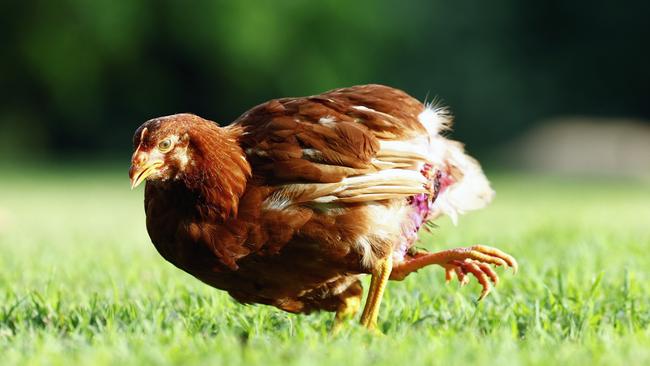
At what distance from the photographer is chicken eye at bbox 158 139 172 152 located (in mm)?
3407

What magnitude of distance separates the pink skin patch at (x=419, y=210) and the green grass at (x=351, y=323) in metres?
0.28

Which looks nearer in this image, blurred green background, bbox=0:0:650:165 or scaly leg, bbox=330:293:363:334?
scaly leg, bbox=330:293:363:334

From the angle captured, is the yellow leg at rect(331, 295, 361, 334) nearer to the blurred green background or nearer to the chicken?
the chicken

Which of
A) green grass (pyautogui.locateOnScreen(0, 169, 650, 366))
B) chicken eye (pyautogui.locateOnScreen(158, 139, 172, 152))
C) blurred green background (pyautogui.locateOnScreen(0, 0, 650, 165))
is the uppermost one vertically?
blurred green background (pyautogui.locateOnScreen(0, 0, 650, 165))

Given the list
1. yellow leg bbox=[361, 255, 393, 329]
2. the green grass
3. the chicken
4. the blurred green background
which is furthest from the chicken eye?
the blurred green background

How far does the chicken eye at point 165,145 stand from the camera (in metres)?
3.41

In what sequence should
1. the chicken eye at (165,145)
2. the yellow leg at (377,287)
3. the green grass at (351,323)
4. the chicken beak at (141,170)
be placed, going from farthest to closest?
the yellow leg at (377,287) → the chicken eye at (165,145) → the chicken beak at (141,170) → the green grass at (351,323)

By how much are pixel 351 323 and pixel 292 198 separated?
1.71 ft

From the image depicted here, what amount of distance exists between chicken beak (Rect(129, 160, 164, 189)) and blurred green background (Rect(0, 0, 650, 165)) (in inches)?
634

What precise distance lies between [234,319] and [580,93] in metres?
20.6

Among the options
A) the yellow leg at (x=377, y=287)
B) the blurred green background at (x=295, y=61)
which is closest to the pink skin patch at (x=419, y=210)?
the yellow leg at (x=377, y=287)

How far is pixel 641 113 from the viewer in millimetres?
23234

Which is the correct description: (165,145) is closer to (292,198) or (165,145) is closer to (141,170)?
(141,170)

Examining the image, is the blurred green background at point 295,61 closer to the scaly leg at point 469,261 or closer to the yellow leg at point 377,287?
the scaly leg at point 469,261
